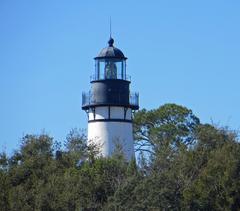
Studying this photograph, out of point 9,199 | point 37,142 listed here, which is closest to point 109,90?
point 37,142

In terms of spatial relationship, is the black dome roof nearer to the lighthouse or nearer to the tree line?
the lighthouse

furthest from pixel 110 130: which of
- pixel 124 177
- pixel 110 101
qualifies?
pixel 124 177

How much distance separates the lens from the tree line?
42.7 metres

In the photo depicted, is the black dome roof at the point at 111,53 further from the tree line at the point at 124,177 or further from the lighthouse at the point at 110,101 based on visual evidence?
the tree line at the point at 124,177

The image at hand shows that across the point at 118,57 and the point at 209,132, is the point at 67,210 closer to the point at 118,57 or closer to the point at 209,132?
the point at 209,132

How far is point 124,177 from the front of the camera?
44.6 meters

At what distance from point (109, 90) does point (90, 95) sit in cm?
132

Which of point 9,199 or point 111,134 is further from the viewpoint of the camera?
point 111,134

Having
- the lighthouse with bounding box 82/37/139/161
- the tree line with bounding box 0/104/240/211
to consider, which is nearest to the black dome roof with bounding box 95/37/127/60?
the lighthouse with bounding box 82/37/139/161

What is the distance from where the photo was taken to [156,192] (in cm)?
4272

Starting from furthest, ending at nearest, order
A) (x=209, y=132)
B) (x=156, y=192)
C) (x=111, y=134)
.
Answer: (x=111, y=134)
(x=209, y=132)
(x=156, y=192)

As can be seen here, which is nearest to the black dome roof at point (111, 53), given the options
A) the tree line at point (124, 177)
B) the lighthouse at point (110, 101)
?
the lighthouse at point (110, 101)

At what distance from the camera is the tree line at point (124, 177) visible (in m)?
42.7

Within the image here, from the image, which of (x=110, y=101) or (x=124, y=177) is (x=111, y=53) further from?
(x=124, y=177)
